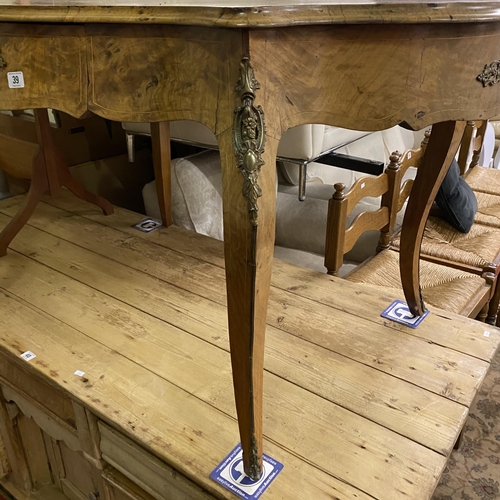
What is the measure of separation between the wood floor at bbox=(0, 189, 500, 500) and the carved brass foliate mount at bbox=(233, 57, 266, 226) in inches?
16.3

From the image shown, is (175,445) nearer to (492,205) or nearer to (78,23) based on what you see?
(78,23)

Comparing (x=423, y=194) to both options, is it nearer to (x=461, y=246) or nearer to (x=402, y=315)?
(x=402, y=315)

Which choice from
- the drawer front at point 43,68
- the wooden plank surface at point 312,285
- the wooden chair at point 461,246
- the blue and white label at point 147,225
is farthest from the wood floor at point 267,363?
the wooden chair at point 461,246

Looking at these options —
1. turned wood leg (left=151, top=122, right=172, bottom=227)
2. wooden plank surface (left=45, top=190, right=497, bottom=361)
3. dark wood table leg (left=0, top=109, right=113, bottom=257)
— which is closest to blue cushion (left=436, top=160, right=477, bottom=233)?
wooden plank surface (left=45, top=190, right=497, bottom=361)

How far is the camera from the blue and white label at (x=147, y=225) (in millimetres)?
1528

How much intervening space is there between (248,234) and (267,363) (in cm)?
45

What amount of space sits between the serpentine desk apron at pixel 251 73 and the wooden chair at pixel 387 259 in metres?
0.65

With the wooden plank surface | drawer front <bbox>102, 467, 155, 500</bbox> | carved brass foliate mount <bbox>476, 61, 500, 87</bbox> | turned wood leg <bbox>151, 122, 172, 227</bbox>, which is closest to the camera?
carved brass foliate mount <bbox>476, 61, 500, 87</bbox>

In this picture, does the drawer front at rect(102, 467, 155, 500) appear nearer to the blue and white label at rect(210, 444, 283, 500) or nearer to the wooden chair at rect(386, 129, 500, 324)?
the blue and white label at rect(210, 444, 283, 500)

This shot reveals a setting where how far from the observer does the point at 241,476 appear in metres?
0.75

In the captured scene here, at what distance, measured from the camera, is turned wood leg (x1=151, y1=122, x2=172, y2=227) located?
1.44 m

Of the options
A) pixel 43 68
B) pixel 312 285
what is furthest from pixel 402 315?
pixel 43 68

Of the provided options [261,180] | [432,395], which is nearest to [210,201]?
[432,395]

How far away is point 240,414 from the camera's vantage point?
71 cm
